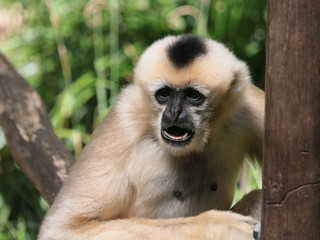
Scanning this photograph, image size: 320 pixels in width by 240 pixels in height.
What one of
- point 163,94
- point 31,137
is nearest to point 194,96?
point 163,94

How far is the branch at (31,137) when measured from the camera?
18.6ft

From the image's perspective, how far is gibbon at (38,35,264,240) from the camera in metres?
4.29

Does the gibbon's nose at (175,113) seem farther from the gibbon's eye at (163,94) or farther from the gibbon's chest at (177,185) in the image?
the gibbon's chest at (177,185)

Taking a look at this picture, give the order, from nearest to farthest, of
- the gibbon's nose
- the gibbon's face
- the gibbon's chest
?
the gibbon's nose
the gibbon's face
the gibbon's chest

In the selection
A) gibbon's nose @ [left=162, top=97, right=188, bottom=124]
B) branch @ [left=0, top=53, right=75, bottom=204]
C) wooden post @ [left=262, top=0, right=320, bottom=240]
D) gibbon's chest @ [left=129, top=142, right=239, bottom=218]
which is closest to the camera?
wooden post @ [left=262, top=0, right=320, bottom=240]

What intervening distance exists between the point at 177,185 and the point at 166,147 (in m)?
0.37

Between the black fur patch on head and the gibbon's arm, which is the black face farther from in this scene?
the gibbon's arm

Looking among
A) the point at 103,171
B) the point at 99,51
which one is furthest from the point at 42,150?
the point at 99,51

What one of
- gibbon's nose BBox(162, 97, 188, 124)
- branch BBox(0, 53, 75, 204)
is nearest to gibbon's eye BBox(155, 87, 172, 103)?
gibbon's nose BBox(162, 97, 188, 124)

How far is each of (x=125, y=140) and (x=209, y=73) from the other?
0.77 meters

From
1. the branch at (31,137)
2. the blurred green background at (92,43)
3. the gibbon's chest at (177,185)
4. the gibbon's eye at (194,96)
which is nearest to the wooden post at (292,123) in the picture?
the gibbon's eye at (194,96)

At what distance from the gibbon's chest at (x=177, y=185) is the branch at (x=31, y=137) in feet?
4.38

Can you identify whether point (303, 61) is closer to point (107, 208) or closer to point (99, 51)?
point (107, 208)

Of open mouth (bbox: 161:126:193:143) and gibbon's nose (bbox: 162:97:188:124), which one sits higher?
gibbon's nose (bbox: 162:97:188:124)
